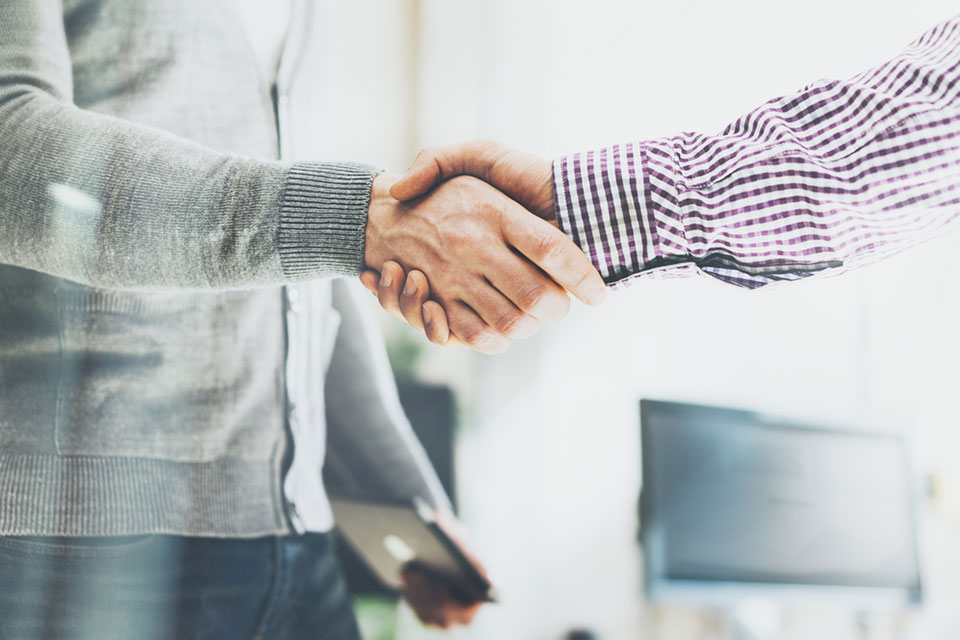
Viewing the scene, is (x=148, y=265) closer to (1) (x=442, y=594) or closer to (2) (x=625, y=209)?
(2) (x=625, y=209)

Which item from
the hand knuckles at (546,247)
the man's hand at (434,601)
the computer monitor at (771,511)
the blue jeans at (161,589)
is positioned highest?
the hand knuckles at (546,247)

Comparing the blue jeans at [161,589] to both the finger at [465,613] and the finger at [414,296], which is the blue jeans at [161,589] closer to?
the finger at [465,613]

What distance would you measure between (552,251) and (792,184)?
239 mm

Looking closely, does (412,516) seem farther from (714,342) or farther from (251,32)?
(714,342)

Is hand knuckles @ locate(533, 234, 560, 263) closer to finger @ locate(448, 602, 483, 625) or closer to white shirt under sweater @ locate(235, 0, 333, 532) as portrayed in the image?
white shirt under sweater @ locate(235, 0, 333, 532)

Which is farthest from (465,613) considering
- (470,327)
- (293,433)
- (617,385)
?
(617,385)

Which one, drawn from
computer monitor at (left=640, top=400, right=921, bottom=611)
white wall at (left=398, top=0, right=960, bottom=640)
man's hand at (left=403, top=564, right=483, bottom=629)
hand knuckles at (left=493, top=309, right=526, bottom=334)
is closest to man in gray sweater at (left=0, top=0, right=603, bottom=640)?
hand knuckles at (left=493, top=309, right=526, bottom=334)

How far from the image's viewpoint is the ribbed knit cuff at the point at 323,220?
1.90 ft

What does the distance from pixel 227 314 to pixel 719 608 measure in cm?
143

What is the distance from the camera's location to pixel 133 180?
21.5 inches

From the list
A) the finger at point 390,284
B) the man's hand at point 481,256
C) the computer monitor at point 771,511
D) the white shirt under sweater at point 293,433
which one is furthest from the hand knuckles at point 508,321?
the computer monitor at point 771,511

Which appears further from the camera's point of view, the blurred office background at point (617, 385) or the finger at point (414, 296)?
the blurred office background at point (617, 385)

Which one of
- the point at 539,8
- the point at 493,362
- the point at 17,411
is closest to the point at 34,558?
the point at 17,411

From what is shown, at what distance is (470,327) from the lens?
26.1 inches
